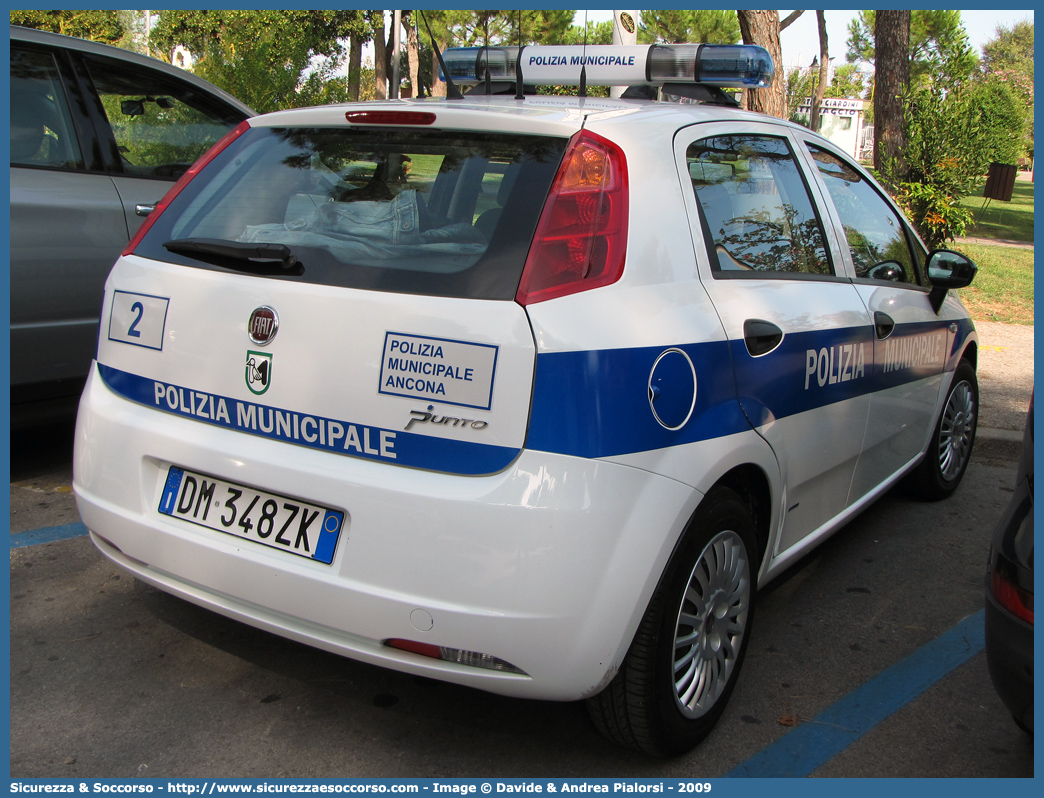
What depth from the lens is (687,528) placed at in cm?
228

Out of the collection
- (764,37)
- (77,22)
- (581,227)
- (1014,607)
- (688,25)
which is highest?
(688,25)

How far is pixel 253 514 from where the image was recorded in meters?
2.23

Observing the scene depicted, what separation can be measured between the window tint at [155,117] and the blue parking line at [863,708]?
374 centimetres

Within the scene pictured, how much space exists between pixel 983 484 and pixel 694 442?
3368mm

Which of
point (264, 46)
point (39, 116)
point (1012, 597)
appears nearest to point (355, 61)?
point (264, 46)

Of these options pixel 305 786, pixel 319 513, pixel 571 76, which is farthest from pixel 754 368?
pixel 571 76

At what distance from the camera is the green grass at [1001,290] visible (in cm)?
964

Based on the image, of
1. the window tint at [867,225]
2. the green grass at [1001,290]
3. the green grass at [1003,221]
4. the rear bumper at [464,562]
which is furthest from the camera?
the green grass at [1003,221]

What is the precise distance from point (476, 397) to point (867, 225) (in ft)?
7.49

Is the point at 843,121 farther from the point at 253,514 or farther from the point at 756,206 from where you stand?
the point at 253,514

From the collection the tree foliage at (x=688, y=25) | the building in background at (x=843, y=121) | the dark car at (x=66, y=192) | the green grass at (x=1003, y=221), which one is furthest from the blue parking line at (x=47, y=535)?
the building in background at (x=843, y=121)

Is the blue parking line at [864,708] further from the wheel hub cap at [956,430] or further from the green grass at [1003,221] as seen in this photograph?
the green grass at [1003,221]

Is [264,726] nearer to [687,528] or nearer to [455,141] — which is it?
[687,528]

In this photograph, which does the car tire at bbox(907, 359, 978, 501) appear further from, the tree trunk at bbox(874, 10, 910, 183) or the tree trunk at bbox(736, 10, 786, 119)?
the tree trunk at bbox(874, 10, 910, 183)
